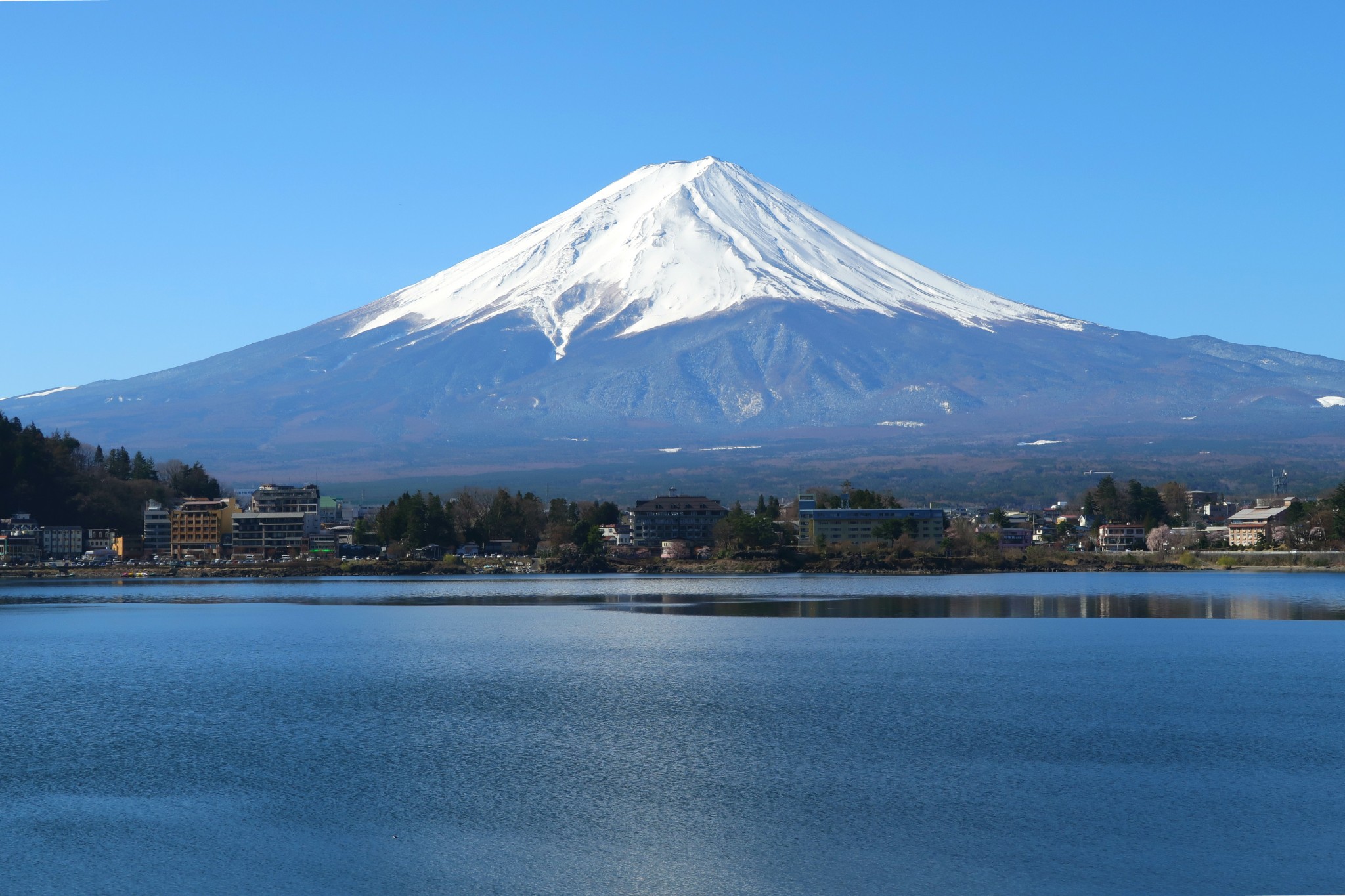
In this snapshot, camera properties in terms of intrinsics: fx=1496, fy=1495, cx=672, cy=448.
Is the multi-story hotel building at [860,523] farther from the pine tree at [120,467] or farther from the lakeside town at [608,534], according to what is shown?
the pine tree at [120,467]

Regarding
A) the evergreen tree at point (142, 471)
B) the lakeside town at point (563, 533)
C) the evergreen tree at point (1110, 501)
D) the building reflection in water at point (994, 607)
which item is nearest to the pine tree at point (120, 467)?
the lakeside town at point (563, 533)

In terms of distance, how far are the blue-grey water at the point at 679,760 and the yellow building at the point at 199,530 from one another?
47899 millimetres

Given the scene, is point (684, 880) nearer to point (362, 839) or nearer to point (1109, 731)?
point (362, 839)

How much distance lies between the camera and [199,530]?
83625 mm

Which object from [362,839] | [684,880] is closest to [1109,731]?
[684,880]

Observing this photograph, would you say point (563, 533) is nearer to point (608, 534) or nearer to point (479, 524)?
point (479, 524)

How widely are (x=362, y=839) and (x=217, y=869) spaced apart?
1.47 m

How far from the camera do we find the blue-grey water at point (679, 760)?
13.5 metres

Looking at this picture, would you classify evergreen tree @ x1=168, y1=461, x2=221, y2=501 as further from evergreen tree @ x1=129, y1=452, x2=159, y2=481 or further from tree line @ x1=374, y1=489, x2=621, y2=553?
tree line @ x1=374, y1=489, x2=621, y2=553

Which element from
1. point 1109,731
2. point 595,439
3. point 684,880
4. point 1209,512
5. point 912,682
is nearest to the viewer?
point 684,880

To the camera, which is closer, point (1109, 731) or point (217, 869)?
point (217, 869)

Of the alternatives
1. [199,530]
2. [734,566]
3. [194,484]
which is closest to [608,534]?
[734,566]

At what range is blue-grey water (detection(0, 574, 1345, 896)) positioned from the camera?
44.3ft

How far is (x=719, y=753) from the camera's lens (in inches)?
736
